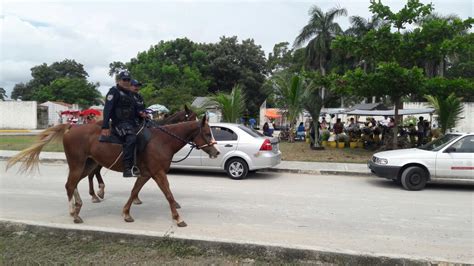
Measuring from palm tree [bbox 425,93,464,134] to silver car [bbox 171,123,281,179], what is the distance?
8.70 m

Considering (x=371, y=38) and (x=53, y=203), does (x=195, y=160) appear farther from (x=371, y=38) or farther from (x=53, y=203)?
(x=371, y=38)

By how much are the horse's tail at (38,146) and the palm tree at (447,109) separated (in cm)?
1464

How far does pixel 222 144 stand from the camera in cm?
1104

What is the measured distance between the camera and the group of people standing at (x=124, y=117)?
19.4 feet

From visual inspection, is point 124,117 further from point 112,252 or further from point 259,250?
point 259,250

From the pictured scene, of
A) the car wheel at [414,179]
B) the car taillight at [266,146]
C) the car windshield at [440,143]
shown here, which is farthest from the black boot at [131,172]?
the car windshield at [440,143]

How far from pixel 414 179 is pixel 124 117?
731cm

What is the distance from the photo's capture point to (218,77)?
178 ft

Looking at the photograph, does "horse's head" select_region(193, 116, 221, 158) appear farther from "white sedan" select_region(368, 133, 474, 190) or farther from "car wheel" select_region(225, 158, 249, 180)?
"white sedan" select_region(368, 133, 474, 190)

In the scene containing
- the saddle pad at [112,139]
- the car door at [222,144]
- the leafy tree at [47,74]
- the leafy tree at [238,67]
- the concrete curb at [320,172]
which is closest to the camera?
the saddle pad at [112,139]

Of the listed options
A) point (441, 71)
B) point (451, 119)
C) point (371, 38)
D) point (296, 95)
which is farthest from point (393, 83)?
point (441, 71)

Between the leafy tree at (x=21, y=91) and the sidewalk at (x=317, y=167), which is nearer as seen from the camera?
→ the sidewalk at (x=317, y=167)

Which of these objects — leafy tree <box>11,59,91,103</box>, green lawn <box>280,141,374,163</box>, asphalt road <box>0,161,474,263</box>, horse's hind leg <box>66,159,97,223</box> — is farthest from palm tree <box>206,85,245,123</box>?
leafy tree <box>11,59,91,103</box>

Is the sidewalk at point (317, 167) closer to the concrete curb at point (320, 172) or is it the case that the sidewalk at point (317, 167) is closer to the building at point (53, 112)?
the concrete curb at point (320, 172)
